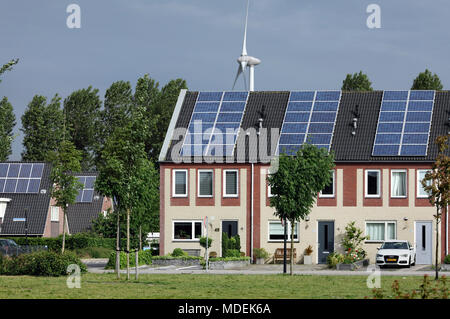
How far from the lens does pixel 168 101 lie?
342ft

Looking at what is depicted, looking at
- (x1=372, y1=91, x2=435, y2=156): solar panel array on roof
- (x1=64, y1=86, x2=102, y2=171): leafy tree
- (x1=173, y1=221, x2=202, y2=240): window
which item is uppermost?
(x1=64, y1=86, x2=102, y2=171): leafy tree

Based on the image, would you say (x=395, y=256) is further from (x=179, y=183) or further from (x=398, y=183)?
(x=179, y=183)

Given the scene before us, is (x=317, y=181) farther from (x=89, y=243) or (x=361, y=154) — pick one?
(x=89, y=243)

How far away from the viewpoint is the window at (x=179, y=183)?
54250mm

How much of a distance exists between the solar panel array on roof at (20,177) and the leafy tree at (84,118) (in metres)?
33.8

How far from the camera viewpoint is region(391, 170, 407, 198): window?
52125mm

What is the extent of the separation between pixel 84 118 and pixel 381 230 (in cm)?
6461

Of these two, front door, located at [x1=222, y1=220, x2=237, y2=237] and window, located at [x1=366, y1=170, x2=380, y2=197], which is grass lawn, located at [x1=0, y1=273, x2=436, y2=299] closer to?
window, located at [x1=366, y1=170, x2=380, y2=197]

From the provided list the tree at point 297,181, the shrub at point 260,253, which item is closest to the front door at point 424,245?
the shrub at point 260,253

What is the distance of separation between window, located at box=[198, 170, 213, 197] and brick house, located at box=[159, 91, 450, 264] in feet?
0.21

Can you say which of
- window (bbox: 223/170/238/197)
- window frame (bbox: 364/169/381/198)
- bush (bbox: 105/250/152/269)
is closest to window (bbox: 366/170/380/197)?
window frame (bbox: 364/169/381/198)

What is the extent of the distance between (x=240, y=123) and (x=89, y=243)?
17.4m

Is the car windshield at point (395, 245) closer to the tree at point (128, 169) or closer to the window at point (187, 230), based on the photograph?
the window at point (187, 230)
